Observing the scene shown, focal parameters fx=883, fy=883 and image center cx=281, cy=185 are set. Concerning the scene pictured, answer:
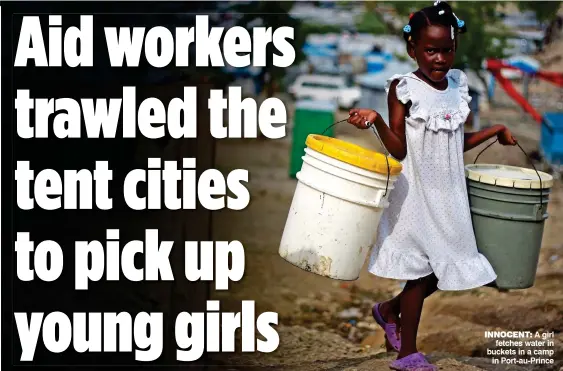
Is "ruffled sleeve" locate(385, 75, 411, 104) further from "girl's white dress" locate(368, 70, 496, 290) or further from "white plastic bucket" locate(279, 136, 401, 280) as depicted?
"white plastic bucket" locate(279, 136, 401, 280)

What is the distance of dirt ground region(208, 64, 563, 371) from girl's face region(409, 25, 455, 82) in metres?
1.30

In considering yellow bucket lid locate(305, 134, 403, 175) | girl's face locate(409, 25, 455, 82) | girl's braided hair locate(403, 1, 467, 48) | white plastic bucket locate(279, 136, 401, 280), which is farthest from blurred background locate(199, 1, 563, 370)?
girl's braided hair locate(403, 1, 467, 48)

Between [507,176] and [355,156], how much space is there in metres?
0.91

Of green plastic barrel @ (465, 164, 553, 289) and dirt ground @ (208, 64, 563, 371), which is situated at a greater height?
green plastic barrel @ (465, 164, 553, 289)

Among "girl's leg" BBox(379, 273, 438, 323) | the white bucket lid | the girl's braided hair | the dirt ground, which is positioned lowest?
the dirt ground

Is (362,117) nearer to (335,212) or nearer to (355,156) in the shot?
(355,156)

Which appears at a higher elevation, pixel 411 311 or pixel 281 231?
pixel 411 311

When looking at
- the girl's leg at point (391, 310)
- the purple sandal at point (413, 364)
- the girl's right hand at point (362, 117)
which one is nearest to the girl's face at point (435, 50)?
the girl's right hand at point (362, 117)

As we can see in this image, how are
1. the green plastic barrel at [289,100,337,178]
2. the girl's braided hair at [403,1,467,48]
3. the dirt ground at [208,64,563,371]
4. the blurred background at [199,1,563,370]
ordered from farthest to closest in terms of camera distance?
1. the green plastic barrel at [289,100,337,178]
2. the blurred background at [199,1,563,370]
3. the dirt ground at [208,64,563,371]
4. the girl's braided hair at [403,1,467,48]

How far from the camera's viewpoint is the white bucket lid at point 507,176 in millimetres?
3715

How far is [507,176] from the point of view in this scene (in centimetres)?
388

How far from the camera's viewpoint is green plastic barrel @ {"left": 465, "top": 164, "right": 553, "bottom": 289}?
3.73 metres

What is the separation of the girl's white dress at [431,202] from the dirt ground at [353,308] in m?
0.52

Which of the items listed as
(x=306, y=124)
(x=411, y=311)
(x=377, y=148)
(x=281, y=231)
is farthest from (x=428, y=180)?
(x=377, y=148)
